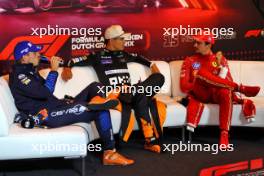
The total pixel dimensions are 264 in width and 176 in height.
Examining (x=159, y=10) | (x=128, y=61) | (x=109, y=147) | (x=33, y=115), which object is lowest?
(x=109, y=147)

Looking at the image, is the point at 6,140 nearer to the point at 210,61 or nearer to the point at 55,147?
the point at 55,147

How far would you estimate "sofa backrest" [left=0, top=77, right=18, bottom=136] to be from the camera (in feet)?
11.1

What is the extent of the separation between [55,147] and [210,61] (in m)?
1.86

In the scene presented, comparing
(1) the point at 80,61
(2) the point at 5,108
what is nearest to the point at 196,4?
(1) the point at 80,61

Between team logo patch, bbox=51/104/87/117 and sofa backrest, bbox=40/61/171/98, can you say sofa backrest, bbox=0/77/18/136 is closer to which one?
team logo patch, bbox=51/104/87/117

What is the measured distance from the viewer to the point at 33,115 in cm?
368

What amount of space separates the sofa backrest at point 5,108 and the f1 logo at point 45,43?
0.83m

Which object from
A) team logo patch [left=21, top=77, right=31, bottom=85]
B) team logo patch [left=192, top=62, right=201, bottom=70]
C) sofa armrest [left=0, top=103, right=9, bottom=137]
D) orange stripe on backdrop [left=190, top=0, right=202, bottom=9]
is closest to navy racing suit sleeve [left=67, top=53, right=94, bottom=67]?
team logo patch [left=21, top=77, right=31, bottom=85]

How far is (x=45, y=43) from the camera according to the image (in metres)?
4.78

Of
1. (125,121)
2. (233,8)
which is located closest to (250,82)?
(233,8)

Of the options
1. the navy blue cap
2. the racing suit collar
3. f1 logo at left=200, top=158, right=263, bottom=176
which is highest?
the navy blue cap

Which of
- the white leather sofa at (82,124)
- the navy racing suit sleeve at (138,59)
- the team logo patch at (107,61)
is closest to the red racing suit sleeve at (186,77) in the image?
the white leather sofa at (82,124)

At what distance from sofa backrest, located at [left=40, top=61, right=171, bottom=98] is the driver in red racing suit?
26 cm

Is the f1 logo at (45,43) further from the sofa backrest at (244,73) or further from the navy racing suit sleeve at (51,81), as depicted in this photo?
the sofa backrest at (244,73)
